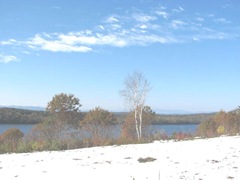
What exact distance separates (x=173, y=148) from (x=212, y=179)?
919cm

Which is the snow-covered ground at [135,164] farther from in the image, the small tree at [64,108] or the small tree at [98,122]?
the small tree at [64,108]

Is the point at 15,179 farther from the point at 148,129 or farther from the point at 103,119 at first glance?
the point at 148,129

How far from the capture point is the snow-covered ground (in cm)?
1487

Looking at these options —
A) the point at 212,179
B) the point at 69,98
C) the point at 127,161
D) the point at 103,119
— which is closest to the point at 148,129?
the point at 103,119

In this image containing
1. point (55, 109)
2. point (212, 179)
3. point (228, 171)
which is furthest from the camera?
point (55, 109)

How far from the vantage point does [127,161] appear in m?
18.8

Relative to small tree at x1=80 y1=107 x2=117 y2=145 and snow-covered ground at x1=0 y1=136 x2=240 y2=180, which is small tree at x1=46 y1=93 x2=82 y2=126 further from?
snow-covered ground at x1=0 y1=136 x2=240 y2=180

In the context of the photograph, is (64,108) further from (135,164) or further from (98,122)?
(135,164)

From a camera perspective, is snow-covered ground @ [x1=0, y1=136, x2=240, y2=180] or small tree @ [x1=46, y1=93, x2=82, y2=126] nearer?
snow-covered ground @ [x1=0, y1=136, x2=240, y2=180]

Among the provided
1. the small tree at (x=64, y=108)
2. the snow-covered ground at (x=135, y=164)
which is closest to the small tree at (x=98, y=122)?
the small tree at (x=64, y=108)

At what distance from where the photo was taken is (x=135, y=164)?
698 inches

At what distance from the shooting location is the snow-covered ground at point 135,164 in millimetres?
14867

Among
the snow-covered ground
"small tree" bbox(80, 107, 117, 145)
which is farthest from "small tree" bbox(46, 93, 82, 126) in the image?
the snow-covered ground

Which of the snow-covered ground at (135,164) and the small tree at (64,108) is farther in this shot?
the small tree at (64,108)
